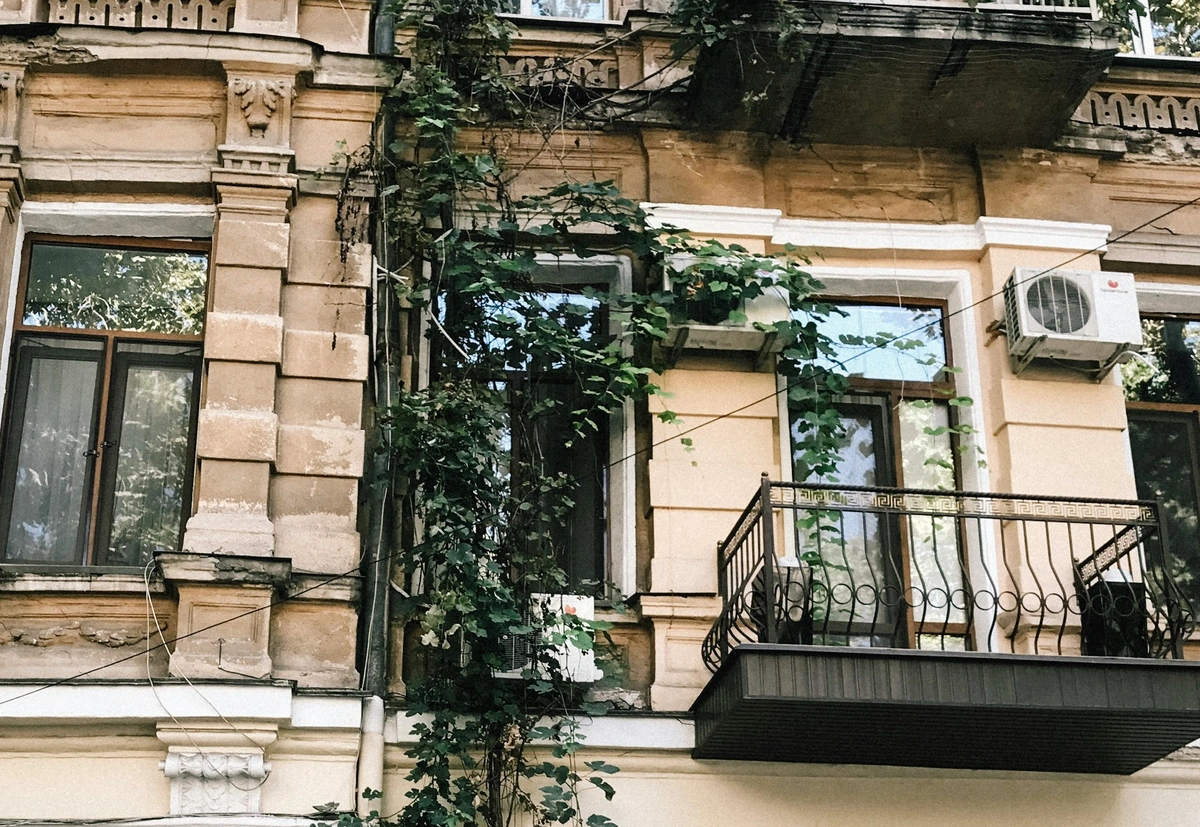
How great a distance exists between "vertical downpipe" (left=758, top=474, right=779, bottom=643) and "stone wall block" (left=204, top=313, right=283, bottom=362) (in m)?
2.49

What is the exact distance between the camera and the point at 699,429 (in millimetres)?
8094

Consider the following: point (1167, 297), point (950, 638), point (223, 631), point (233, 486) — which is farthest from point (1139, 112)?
point (223, 631)

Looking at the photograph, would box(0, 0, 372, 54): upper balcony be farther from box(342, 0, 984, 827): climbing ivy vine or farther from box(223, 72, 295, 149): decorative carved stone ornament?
box(342, 0, 984, 827): climbing ivy vine

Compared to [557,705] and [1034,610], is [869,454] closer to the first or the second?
[1034,610]

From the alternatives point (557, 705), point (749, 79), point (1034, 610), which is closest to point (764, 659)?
point (557, 705)

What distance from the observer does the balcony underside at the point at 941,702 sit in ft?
22.2

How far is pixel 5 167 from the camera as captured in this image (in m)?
7.95

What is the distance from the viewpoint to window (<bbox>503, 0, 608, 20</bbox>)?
9211 millimetres

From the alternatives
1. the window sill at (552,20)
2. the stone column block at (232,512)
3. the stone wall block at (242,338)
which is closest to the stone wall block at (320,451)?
the stone column block at (232,512)

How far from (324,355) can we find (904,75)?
11.1ft

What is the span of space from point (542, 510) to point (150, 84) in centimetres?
307

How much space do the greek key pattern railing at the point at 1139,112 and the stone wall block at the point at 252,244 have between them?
15.2 feet

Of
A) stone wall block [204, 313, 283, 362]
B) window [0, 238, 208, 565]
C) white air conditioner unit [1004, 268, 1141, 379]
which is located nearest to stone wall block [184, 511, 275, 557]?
window [0, 238, 208, 565]

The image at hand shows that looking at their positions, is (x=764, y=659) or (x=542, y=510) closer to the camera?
(x=764, y=659)
